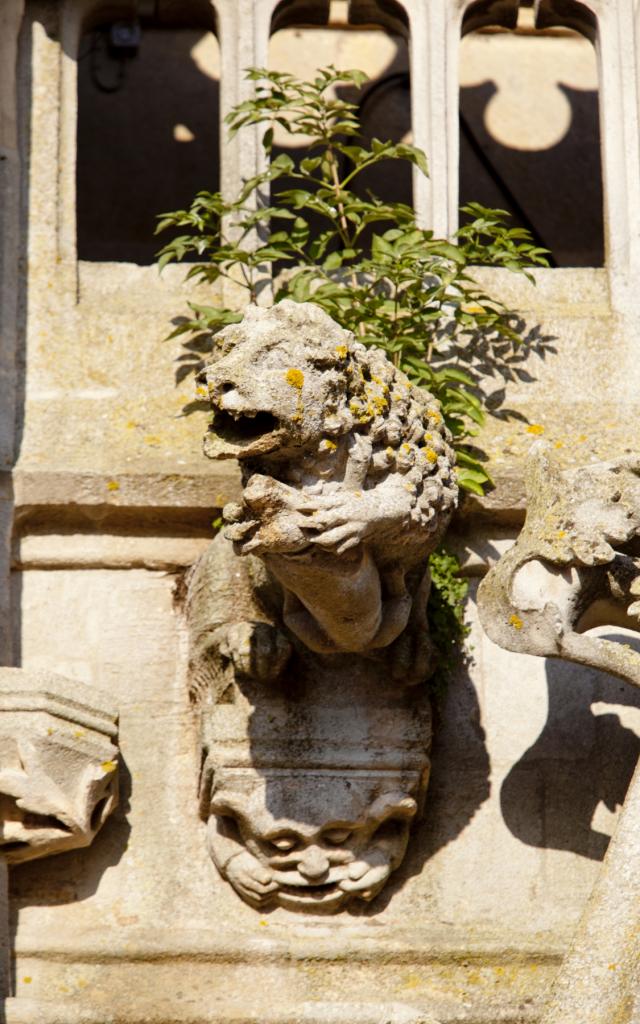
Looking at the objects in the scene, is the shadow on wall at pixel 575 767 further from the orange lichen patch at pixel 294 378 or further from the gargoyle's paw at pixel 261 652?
the orange lichen patch at pixel 294 378

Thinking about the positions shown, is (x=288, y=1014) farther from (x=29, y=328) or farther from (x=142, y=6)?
(x=142, y=6)

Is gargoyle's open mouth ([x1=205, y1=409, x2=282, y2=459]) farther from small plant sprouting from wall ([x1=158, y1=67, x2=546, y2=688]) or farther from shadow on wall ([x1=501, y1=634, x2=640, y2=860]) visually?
shadow on wall ([x1=501, y1=634, x2=640, y2=860])

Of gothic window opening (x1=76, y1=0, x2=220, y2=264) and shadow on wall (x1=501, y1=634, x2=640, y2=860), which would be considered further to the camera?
gothic window opening (x1=76, y1=0, x2=220, y2=264)

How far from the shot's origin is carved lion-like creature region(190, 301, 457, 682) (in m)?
6.30

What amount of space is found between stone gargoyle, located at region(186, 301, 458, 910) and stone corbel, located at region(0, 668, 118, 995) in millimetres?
287

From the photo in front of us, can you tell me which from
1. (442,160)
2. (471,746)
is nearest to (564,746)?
(471,746)

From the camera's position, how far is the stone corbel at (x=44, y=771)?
7.04 m

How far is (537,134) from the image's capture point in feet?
31.6

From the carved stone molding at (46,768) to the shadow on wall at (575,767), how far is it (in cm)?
103

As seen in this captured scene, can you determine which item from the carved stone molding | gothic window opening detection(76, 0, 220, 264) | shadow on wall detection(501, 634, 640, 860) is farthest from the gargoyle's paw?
gothic window opening detection(76, 0, 220, 264)

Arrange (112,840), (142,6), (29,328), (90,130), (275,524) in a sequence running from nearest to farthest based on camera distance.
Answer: (275,524)
(112,840)
(29,328)
(142,6)
(90,130)

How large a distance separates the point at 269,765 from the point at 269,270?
1543 millimetres

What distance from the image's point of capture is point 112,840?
7.27m

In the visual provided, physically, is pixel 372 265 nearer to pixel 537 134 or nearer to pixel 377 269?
pixel 377 269
